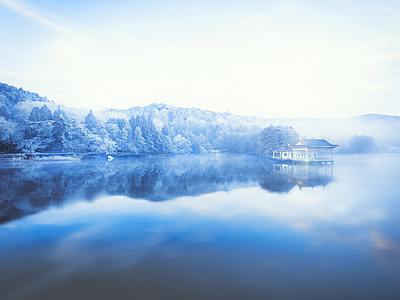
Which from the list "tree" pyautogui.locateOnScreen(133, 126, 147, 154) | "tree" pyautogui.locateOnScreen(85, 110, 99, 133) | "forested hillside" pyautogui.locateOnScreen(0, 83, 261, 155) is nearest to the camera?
"forested hillside" pyautogui.locateOnScreen(0, 83, 261, 155)

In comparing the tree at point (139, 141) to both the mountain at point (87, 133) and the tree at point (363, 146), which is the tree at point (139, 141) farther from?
the tree at point (363, 146)

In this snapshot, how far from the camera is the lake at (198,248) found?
4.66 metres

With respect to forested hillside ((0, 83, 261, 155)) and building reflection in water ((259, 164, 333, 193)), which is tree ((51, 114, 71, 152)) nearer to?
forested hillside ((0, 83, 261, 155))

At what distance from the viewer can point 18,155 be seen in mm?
38625

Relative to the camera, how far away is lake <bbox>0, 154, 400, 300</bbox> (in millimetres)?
4656

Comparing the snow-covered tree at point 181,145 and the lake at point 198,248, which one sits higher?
the snow-covered tree at point 181,145

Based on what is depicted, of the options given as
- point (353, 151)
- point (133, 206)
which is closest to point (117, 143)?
point (133, 206)

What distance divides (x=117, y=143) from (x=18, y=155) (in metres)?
22.5

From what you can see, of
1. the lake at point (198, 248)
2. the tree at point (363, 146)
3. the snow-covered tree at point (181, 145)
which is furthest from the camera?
the tree at point (363, 146)

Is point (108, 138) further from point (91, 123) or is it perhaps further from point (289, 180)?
point (289, 180)

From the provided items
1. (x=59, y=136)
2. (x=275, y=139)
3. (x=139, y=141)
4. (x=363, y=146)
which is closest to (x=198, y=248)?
(x=59, y=136)

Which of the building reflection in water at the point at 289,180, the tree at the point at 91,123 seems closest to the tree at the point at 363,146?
the building reflection in water at the point at 289,180

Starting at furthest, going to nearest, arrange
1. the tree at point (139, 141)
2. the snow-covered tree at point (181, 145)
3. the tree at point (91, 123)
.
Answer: the snow-covered tree at point (181, 145), the tree at point (139, 141), the tree at point (91, 123)

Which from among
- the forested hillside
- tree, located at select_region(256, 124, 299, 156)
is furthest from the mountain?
tree, located at select_region(256, 124, 299, 156)
